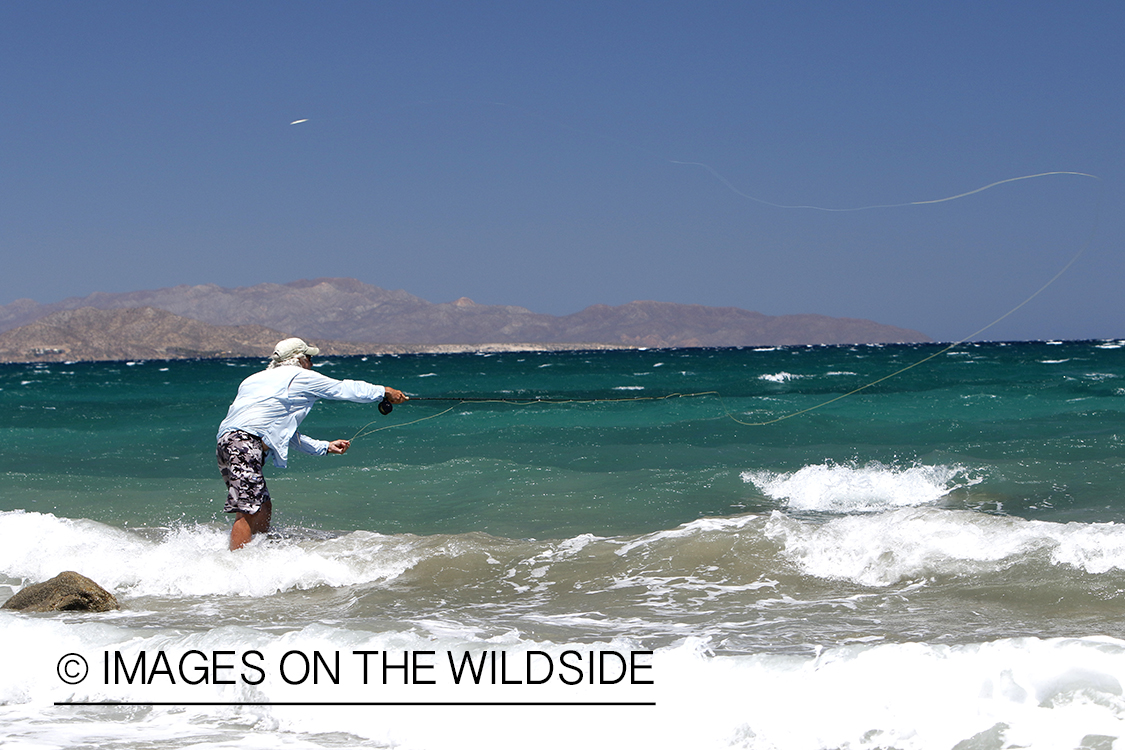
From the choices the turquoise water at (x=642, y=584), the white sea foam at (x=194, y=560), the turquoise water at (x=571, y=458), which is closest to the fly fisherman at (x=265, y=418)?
the white sea foam at (x=194, y=560)

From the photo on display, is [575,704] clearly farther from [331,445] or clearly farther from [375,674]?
[331,445]

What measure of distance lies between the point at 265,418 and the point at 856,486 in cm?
656

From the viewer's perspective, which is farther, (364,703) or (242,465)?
(242,465)

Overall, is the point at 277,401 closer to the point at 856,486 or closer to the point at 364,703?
the point at 364,703

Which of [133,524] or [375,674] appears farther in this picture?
[133,524]

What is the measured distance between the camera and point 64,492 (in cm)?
1043

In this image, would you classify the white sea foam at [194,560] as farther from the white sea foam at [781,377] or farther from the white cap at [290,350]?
the white sea foam at [781,377]

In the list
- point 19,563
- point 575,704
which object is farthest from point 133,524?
point 575,704

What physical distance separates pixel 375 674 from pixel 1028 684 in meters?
2.78

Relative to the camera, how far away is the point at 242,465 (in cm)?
625

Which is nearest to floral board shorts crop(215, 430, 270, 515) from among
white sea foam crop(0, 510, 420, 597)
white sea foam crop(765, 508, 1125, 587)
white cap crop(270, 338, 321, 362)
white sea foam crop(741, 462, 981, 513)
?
white sea foam crop(0, 510, 420, 597)

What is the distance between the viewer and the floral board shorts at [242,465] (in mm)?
6250

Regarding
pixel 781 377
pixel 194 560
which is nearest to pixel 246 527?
pixel 194 560

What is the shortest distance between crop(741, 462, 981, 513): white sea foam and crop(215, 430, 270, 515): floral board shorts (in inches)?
203
